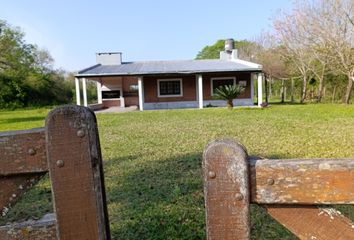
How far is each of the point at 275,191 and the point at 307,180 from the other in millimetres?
97

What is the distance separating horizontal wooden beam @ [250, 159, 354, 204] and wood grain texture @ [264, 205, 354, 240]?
45mm

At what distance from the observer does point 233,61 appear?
26.1m

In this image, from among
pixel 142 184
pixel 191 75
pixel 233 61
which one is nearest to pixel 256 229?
pixel 142 184

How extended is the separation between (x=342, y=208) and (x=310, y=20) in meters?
19.0

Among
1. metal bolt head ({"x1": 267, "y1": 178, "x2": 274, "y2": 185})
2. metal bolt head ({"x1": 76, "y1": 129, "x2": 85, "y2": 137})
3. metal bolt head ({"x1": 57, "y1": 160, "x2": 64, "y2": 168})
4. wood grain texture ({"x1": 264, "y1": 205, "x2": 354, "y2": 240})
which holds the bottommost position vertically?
wood grain texture ({"x1": 264, "y1": 205, "x2": 354, "y2": 240})

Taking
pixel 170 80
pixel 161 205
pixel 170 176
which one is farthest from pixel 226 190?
pixel 170 80

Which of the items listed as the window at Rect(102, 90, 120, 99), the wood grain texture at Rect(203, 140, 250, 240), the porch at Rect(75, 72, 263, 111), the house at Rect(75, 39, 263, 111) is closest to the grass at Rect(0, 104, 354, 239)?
the wood grain texture at Rect(203, 140, 250, 240)

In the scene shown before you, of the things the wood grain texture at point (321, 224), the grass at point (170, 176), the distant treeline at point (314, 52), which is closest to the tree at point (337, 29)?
the distant treeline at point (314, 52)

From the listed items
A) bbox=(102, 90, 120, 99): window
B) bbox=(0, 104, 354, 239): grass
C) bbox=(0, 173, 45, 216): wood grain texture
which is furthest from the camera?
bbox=(102, 90, 120, 99): window

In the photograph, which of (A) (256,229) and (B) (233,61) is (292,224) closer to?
(A) (256,229)

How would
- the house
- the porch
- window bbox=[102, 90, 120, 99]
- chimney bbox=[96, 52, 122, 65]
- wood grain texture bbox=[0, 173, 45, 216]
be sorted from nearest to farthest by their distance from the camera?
wood grain texture bbox=[0, 173, 45, 216], the house, the porch, chimney bbox=[96, 52, 122, 65], window bbox=[102, 90, 120, 99]

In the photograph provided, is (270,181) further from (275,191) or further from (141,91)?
(141,91)

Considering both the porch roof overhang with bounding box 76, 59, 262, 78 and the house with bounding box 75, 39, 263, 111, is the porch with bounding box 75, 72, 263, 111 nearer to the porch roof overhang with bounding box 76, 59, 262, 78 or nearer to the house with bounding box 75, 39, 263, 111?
the house with bounding box 75, 39, 263, 111

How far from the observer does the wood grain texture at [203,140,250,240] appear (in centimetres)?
98
